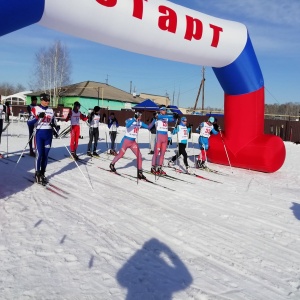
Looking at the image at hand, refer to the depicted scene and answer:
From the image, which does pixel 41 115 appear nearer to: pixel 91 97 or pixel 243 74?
pixel 243 74

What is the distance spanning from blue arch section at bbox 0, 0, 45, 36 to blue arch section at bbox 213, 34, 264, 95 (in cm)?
534

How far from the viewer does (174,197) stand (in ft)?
19.5

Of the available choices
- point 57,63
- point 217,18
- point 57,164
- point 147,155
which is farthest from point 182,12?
point 57,63

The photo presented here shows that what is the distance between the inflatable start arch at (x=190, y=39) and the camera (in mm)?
5477

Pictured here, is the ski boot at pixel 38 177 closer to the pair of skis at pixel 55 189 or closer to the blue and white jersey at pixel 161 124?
the pair of skis at pixel 55 189

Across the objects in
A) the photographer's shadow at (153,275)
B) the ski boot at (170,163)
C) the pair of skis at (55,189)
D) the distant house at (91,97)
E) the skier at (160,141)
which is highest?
the distant house at (91,97)

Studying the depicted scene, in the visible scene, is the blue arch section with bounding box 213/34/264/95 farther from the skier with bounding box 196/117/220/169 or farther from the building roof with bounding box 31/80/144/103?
the building roof with bounding box 31/80/144/103

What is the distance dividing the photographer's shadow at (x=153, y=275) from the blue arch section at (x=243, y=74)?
6.39 metres

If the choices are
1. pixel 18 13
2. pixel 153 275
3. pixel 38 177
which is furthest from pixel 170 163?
pixel 153 275

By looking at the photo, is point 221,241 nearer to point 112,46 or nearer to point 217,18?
point 112,46

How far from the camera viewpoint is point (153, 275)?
295 centimetres

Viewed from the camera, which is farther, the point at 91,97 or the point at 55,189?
the point at 91,97

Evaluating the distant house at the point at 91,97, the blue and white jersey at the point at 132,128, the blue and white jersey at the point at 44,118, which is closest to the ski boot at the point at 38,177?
the blue and white jersey at the point at 44,118

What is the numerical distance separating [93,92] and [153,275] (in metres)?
49.6
